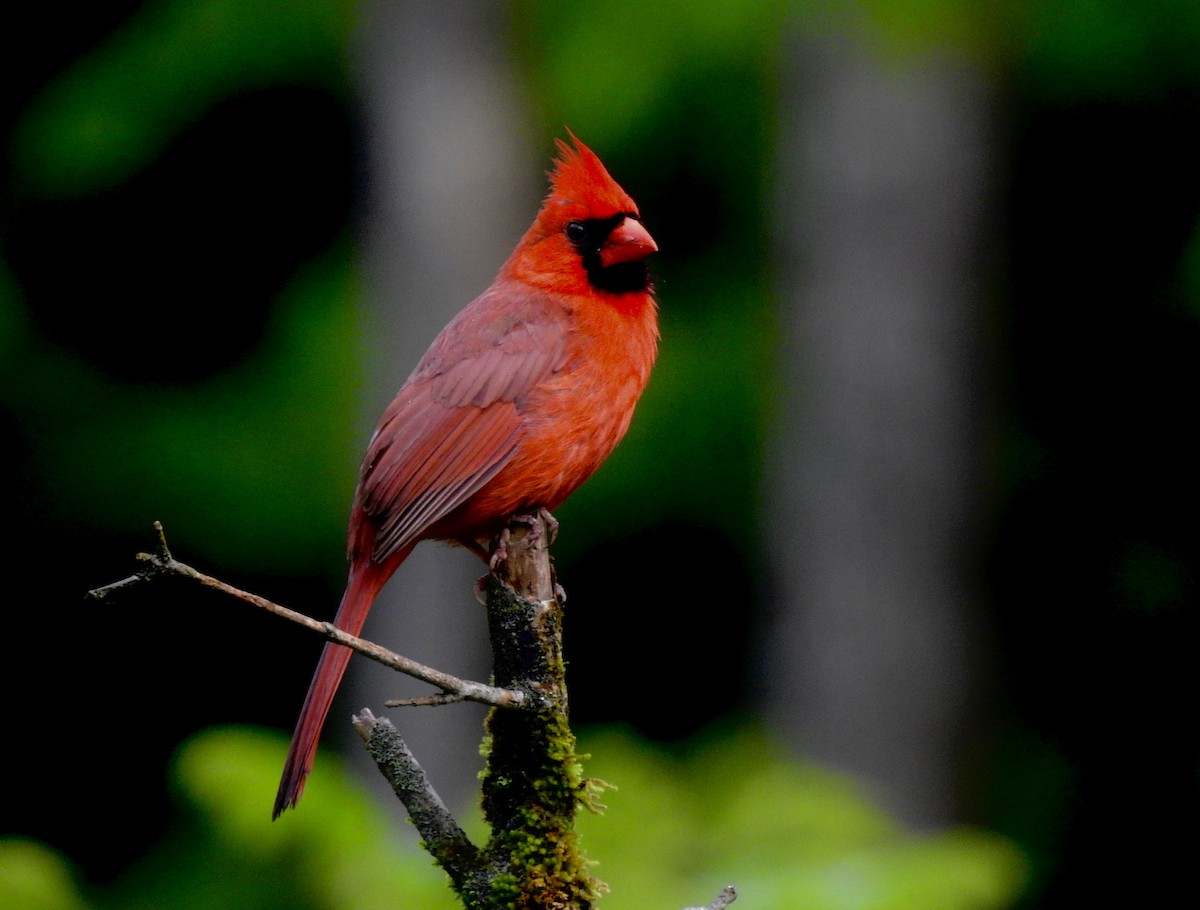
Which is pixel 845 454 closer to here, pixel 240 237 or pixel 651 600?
pixel 651 600

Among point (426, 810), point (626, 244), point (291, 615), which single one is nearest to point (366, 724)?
point (426, 810)

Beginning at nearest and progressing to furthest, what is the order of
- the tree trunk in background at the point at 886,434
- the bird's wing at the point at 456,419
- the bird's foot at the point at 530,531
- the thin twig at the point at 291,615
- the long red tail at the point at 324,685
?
the thin twig at the point at 291,615, the long red tail at the point at 324,685, the bird's foot at the point at 530,531, the bird's wing at the point at 456,419, the tree trunk in background at the point at 886,434

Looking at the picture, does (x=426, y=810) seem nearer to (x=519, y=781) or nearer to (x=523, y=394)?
(x=519, y=781)

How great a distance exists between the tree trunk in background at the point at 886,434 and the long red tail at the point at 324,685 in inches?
108

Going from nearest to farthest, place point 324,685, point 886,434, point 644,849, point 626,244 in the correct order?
1. point 324,685
2. point 644,849
3. point 626,244
4. point 886,434

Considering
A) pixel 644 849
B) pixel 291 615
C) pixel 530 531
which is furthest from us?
pixel 644 849

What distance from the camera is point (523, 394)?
3.34m

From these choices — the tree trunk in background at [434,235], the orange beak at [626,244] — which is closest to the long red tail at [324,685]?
the orange beak at [626,244]

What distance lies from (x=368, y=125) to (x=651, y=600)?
2.70 meters

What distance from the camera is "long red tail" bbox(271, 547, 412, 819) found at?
7.90 ft

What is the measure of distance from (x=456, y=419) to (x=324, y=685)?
0.88 metres

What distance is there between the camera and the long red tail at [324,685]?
241 cm

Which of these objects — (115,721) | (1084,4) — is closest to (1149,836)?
(1084,4)

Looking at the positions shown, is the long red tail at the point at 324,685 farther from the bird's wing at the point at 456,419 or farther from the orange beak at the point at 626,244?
the orange beak at the point at 626,244
